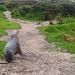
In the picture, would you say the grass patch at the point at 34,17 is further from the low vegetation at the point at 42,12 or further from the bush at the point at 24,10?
the bush at the point at 24,10

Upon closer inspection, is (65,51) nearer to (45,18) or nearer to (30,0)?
(45,18)

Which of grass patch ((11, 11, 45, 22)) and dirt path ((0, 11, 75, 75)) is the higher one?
dirt path ((0, 11, 75, 75))

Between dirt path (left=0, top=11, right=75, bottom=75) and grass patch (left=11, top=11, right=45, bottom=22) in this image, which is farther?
grass patch (left=11, top=11, right=45, bottom=22)

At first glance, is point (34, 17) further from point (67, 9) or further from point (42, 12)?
point (67, 9)

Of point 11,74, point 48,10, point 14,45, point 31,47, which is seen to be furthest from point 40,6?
point 11,74

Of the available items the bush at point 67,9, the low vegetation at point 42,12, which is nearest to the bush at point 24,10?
the low vegetation at point 42,12

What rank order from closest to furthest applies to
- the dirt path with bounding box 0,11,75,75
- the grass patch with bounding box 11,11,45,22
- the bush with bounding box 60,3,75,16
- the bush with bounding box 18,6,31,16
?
1. the dirt path with bounding box 0,11,75,75
2. the grass patch with bounding box 11,11,45,22
3. the bush with bounding box 18,6,31,16
4. the bush with bounding box 60,3,75,16

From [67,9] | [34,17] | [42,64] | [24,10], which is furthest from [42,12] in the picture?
[42,64]

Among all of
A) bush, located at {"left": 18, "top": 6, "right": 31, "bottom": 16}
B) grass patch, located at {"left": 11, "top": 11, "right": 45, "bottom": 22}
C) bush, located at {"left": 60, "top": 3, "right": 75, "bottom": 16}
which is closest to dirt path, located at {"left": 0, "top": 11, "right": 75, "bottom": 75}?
grass patch, located at {"left": 11, "top": 11, "right": 45, "bottom": 22}

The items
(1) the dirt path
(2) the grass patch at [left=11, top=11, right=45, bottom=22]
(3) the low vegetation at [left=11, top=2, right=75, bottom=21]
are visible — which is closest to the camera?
(1) the dirt path

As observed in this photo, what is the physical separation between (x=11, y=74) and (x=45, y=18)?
18.0 m

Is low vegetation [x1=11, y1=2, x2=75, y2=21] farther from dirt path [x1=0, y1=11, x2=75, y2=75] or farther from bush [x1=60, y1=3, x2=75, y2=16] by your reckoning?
dirt path [x1=0, y1=11, x2=75, y2=75]

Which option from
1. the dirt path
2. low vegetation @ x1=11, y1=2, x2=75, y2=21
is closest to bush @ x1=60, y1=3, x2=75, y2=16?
low vegetation @ x1=11, y1=2, x2=75, y2=21

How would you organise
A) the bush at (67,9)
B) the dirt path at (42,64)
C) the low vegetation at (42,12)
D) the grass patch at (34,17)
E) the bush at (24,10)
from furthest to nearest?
the bush at (67,9), the bush at (24,10), the low vegetation at (42,12), the grass patch at (34,17), the dirt path at (42,64)
